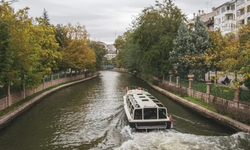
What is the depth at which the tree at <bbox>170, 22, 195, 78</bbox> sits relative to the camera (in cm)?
2734

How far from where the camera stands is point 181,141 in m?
10.9

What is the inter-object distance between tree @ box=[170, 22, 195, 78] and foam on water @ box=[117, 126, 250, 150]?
649 inches

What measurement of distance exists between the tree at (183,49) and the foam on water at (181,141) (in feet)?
54.1

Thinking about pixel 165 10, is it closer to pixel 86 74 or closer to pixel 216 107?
pixel 216 107

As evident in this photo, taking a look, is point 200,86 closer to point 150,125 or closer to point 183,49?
point 183,49

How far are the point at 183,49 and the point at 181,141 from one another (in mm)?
18924

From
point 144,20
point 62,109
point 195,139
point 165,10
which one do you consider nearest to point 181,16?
point 165,10

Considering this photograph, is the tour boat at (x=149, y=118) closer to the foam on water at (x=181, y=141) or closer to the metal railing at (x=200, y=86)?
the foam on water at (x=181, y=141)

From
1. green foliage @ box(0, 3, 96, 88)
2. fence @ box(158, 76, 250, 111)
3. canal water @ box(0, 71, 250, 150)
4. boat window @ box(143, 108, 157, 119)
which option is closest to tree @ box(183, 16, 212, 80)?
fence @ box(158, 76, 250, 111)

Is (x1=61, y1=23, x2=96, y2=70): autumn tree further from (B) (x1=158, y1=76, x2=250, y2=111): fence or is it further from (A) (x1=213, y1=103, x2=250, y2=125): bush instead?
(A) (x1=213, y1=103, x2=250, y2=125): bush

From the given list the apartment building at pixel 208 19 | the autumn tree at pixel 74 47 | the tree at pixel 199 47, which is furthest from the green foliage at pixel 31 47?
the apartment building at pixel 208 19

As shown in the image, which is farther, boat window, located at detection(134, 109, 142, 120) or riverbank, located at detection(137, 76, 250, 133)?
boat window, located at detection(134, 109, 142, 120)

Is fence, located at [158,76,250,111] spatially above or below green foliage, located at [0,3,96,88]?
below

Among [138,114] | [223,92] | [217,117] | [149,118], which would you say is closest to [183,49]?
[223,92]
